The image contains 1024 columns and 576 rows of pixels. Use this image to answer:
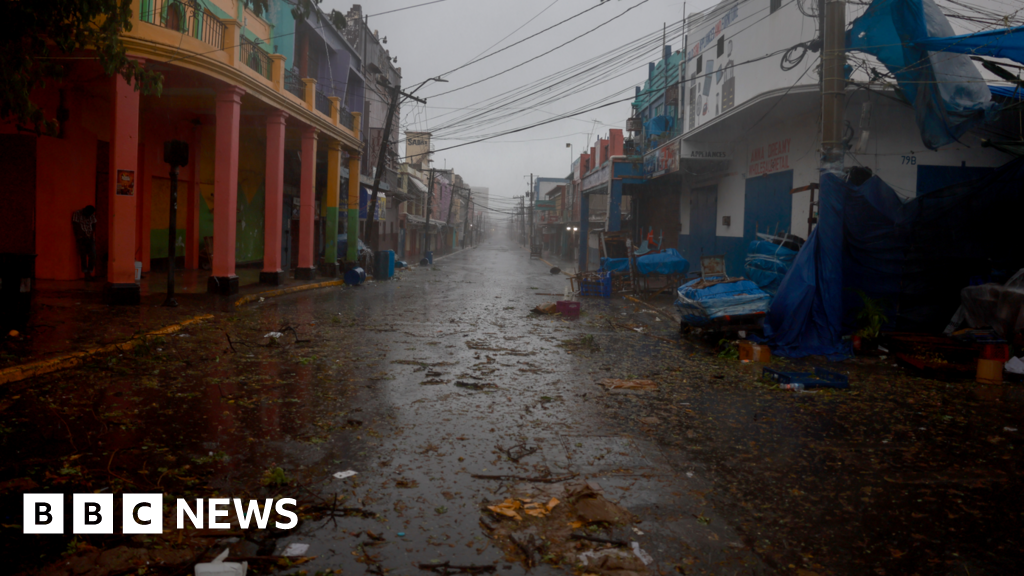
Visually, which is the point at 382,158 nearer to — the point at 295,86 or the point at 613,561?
the point at 295,86

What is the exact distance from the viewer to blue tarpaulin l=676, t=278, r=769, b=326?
10531 millimetres

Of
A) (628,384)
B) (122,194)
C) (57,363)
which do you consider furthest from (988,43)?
(122,194)

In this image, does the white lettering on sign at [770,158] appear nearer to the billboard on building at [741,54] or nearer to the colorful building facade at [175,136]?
the billboard on building at [741,54]

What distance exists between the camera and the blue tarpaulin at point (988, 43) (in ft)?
29.9

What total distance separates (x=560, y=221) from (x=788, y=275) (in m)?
53.7

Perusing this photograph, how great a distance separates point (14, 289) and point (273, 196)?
10.6 metres

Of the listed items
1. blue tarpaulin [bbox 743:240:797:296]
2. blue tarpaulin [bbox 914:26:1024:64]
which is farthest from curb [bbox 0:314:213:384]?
blue tarpaulin [bbox 914:26:1024:64]

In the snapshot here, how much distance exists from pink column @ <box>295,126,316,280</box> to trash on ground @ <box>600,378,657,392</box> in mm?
15377

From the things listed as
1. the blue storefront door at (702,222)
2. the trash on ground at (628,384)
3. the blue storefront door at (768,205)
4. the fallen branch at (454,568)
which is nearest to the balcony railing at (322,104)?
the blue storefront door at (702,222)

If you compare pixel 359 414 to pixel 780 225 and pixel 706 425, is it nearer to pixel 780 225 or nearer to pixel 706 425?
pixel 706 425

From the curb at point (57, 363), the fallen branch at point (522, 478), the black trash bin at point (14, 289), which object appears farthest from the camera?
the black trash bin at point (14, 289)

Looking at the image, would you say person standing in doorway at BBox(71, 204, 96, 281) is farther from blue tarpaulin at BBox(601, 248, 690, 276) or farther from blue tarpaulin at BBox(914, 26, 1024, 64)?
blue tarpaulin at BBox(914, 26, 1024, 64)

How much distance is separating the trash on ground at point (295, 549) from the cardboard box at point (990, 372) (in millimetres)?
9080

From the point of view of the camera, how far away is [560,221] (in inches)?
2520
